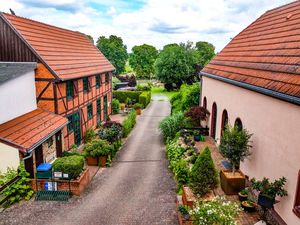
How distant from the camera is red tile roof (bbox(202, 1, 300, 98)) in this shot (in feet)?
30.8

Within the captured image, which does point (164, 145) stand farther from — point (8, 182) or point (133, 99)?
point (133, 99)

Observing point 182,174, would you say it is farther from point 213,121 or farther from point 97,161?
point 213,121

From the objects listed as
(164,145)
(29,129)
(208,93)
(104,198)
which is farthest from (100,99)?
(104,198)

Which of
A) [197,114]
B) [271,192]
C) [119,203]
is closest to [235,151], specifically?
[271,192]

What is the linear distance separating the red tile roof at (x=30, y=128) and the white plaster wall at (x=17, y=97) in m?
0.31

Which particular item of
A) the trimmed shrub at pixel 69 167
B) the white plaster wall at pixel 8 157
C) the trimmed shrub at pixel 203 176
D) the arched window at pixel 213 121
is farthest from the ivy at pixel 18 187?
the arched window at pixel 213 121

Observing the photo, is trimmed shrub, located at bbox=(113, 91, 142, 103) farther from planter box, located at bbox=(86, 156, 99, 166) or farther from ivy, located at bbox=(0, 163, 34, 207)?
ivy, located at bbox=(0, 163, 34, 207)

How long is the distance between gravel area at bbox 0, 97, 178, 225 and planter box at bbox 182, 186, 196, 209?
2.52 ft

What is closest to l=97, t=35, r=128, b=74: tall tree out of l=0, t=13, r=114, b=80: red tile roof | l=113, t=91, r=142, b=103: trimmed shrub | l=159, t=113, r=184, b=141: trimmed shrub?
l=113, t=91, r=142, b=103: trimmed shrub

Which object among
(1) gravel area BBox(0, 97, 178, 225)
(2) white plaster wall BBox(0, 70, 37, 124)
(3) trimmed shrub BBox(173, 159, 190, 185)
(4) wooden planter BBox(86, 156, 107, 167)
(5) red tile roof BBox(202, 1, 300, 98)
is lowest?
(1) gravel area BBox(0, 97, 178, 225)

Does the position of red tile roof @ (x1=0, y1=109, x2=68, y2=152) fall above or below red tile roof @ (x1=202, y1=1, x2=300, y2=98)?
below

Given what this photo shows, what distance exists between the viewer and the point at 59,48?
62.8ft

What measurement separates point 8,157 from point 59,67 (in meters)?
6.85

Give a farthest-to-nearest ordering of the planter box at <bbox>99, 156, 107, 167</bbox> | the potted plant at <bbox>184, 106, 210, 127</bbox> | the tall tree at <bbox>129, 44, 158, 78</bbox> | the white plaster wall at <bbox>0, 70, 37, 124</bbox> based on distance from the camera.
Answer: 1. the tall tree at <bbox>129, 44, 158, 78</bbox>
2. the potted plant at <bbox>184, 106, 210, 127</bbox>
3. the planter box at <bbox>99, 156, 107, 167</bbox>
4. the white plaster wall at <bbox>0, 70, 37, 124</bbox>
